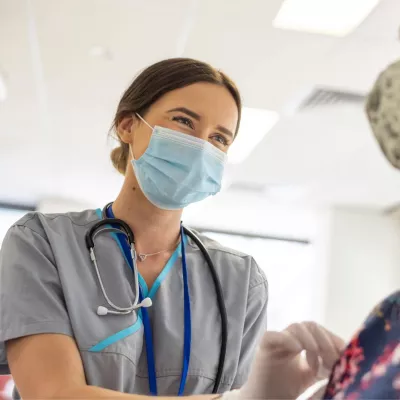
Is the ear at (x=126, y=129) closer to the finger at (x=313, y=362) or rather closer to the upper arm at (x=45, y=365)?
the upper arm at (x=45, y=365)

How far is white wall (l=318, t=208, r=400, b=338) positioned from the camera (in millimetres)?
5539

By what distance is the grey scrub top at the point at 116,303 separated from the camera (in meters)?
0.81

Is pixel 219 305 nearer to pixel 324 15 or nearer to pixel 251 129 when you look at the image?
pixel 324 15

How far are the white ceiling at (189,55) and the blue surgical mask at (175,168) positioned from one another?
0.82 metres

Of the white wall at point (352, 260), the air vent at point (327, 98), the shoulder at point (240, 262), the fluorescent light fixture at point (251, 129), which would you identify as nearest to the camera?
the shoulder at point (240, 262)

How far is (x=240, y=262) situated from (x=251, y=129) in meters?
2.90

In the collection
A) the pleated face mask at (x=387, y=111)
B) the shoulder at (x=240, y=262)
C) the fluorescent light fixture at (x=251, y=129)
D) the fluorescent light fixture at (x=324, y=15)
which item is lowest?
the shoulder at (x=240, y=262)

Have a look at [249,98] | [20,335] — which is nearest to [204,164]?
[20,335]

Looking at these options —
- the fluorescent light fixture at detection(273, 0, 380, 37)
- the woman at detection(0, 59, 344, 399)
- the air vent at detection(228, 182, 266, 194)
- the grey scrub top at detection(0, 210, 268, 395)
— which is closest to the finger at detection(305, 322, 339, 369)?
the woman at detection(0, 59, 344, 399)

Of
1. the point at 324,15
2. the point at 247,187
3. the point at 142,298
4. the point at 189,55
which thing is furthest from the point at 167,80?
the point at 247,187

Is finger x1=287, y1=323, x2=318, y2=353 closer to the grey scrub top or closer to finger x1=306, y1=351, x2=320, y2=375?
finger x1=306, y1=351, x2=320, y2=375

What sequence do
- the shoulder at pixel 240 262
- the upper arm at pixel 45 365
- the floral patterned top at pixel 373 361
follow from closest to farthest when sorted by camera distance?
the floral patterned top at pixel 373 361
the upper arm at pixel 45 365
the shoulder at pixel 240 262

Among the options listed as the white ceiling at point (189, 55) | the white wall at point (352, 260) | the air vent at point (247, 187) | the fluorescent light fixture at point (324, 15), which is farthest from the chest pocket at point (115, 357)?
the white wall at point (352, 260)

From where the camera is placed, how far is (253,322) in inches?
39.4
